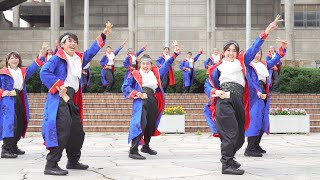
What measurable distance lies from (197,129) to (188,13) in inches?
693

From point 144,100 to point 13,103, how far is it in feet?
7.51

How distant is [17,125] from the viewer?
33.3 feet

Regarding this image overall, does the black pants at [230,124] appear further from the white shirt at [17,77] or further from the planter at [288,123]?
the planter at [288,123]

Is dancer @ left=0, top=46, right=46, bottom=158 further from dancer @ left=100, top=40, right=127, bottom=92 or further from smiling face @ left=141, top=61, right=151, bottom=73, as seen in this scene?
dancer @ left=100, top=40, right=127, bottom=92

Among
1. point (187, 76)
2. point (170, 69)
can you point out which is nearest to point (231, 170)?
point (170, 69)

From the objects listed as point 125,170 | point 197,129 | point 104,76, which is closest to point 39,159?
point 125,170

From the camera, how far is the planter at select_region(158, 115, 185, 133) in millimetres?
15320

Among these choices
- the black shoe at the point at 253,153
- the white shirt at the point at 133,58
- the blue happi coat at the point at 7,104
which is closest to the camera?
the black shoe at the point at 253,153

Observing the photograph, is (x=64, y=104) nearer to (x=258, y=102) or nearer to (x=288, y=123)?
(x=258, y=102)

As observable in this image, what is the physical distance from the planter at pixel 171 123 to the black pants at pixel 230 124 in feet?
24.4

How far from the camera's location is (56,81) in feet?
25.0

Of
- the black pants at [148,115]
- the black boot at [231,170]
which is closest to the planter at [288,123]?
the black pants at [148,115]

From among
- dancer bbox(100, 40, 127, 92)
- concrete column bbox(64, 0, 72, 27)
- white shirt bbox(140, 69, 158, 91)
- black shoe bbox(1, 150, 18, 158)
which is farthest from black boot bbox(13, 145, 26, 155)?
concrete column bbox(64, 0, 72, 27)

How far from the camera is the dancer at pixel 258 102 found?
9.84 metres
